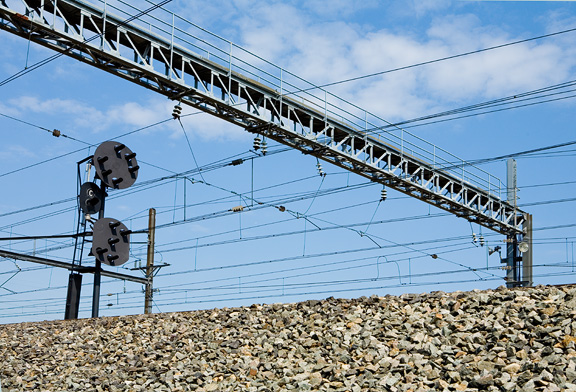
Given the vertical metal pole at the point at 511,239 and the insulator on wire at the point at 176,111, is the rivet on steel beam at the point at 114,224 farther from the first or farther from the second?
the vertical metal pole at the point at 511,239

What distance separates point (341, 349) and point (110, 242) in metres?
11.3

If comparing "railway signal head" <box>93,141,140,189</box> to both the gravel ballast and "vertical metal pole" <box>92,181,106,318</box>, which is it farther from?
the gravel ballast

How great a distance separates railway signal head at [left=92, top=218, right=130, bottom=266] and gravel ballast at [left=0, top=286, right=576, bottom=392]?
378cm

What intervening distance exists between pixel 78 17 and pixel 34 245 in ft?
45.5

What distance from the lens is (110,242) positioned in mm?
22203

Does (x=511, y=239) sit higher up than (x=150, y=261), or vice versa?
(x=511, y=239)

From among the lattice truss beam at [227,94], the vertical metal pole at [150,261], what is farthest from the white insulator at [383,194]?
the vertical metal pole at [150,261]

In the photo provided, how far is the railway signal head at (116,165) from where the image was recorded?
74.0ft

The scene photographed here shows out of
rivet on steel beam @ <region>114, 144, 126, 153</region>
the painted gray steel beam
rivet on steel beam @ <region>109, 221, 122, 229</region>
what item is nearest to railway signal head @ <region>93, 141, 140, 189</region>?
rivet on steel beam @ <region>114, 144, 126, 153</region>

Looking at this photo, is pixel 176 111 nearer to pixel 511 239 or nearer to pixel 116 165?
pixel 116 165

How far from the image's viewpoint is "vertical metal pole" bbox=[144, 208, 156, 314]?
3006 centimetres

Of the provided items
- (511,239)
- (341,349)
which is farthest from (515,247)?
(341,349)

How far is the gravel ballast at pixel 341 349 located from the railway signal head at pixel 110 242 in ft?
12.4

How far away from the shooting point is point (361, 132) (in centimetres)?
2555
